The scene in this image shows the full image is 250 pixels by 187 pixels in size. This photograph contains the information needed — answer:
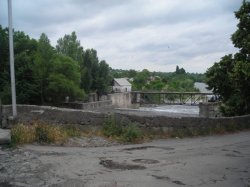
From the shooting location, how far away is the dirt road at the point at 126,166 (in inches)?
291

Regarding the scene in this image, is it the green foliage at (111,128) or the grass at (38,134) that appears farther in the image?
the green foliage at (111,128)

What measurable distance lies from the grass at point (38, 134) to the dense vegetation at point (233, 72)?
11175 millimetres

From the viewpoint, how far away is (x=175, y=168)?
28.8ft

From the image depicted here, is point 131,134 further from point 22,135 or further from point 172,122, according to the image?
point 22,135

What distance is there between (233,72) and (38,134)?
41.9 ft

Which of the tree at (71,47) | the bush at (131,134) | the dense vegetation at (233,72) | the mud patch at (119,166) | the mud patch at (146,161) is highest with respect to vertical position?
the tree at (71,47)

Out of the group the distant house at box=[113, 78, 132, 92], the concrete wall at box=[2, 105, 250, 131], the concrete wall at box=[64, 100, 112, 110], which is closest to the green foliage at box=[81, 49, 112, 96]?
the concrete wall at box=[64, 100, 112, 110]

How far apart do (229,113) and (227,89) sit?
1.53 m

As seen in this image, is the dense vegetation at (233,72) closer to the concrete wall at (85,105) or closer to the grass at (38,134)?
the grass at (38,134)

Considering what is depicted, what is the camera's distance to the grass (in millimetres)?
11367

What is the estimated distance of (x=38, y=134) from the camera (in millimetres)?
11773

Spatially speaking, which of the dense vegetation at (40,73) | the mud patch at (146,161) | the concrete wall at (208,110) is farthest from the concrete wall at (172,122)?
the dense vegetation at (40,73)

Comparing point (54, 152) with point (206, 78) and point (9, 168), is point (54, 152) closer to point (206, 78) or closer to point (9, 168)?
point (9, 168)

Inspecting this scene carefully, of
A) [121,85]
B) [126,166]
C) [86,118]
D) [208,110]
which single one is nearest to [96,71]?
[121,85]
